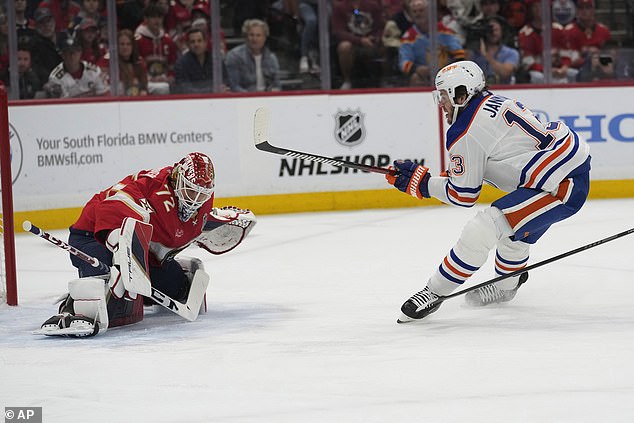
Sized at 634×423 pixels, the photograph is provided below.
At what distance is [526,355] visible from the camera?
321 cm

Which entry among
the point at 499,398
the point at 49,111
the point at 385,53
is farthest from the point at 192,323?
the point at 385,53

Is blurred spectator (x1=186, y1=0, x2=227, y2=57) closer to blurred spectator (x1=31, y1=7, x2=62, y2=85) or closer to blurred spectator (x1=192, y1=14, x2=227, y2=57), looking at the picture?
blurred spectator (x1=192, y1=14, x2=227, y2=57)

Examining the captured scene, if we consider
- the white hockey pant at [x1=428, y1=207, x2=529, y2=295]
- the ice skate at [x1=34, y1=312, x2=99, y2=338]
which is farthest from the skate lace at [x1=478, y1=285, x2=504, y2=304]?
the ice skate at [x1=34, y1=312, x2=99, y2=338]

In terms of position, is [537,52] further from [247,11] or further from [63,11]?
[63,11]

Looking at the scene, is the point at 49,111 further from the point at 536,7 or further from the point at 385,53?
the point at 536,7

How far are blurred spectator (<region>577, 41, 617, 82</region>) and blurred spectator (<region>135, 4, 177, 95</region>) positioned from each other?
2.92m

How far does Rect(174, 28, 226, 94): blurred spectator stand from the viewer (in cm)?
713

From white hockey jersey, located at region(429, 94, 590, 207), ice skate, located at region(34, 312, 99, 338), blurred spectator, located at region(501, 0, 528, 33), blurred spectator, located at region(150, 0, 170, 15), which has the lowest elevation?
ice skate, located at region(34, 312, 99, 338)

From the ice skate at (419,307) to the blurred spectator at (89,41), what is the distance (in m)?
3.88

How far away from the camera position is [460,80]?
3.71 metres

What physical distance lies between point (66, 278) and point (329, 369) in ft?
7.58

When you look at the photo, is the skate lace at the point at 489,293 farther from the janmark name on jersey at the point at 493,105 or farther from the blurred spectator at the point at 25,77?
the blurred spectator at the point at 25,77

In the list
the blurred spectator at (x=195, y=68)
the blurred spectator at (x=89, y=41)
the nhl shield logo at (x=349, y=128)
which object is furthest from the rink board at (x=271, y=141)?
the blurred spectator at (x=89, y=41)

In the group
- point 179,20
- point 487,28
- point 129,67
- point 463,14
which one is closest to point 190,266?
point 129,67
